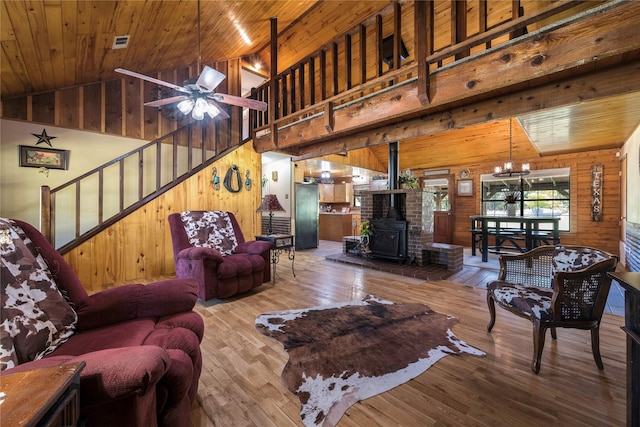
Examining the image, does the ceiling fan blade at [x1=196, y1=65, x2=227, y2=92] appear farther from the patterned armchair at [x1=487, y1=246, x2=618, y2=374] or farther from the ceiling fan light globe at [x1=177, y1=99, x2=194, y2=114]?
the patterned armchair at [x1=487, y1=246, x2=618, y2=374]

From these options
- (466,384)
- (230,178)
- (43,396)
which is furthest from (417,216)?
(43,396)

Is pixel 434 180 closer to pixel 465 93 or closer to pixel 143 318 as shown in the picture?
pixel 465 93

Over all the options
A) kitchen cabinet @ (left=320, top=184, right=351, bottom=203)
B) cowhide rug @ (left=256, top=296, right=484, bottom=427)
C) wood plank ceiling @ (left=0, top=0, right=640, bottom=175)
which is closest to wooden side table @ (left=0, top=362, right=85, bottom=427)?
cowhide rug @ (left=256, top=296, right=484, bottom=427)

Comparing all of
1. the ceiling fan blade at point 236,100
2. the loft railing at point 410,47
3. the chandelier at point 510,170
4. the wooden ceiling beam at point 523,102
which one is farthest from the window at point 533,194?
the ceiling fan blade at point 236,100

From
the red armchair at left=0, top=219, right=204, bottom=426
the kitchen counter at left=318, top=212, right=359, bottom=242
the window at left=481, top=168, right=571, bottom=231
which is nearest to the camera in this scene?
the red armchair at left=0, top=219, right=204, bottom=426

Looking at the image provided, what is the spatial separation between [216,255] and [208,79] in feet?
5.85

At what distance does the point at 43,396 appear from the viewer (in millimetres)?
601

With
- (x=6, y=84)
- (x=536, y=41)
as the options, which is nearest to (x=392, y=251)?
(x=536, y=41)

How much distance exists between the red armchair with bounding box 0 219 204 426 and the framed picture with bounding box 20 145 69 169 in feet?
11.6

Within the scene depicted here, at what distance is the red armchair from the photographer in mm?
791

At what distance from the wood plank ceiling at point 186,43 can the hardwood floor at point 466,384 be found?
246 cm

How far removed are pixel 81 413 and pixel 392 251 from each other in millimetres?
4476

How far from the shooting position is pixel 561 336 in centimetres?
223

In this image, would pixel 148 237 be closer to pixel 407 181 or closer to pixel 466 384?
pixel 466 384
